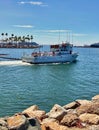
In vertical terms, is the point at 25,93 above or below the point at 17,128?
below

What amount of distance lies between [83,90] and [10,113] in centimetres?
1727

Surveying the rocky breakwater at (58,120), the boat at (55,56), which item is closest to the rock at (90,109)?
the rocky breakwater at (58,120)

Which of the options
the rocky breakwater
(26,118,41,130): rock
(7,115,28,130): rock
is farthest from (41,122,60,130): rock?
(7,115,28,130): rock

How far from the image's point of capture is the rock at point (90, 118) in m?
19.9

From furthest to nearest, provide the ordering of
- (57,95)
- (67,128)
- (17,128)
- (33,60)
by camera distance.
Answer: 1. (33,60)
2. (57,95)
3. (67,128)
4. (17,128)

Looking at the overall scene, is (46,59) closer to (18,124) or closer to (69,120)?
(69,120)

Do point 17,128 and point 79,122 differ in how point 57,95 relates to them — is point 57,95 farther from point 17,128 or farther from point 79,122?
point 17,128

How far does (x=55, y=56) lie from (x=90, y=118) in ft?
243

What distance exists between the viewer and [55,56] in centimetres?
9438

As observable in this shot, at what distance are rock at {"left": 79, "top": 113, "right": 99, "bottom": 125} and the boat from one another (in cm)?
7169

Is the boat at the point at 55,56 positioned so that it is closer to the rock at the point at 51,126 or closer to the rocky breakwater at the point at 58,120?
the rocky breakwater at the point at 58,120

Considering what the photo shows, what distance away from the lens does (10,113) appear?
96.9 feet

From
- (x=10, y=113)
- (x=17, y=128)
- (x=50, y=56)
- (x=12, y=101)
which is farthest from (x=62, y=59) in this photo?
(x=17, y=128)

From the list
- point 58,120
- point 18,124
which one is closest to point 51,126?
point 58,120
